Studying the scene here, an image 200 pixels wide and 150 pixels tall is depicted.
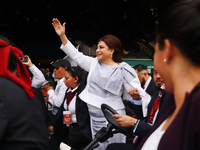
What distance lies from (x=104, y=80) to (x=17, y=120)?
1634 mm

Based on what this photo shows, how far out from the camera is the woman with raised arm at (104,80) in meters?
2.83

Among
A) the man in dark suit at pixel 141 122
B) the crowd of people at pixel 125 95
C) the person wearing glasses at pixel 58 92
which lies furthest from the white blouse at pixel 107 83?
the person wearing glasses at pixel 58 92

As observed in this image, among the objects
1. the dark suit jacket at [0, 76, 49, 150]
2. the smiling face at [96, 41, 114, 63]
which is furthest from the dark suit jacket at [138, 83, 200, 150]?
the smiling face at [96, 41, 114, 63]

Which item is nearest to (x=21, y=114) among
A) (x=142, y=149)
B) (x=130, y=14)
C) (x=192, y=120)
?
(x=142, y=149)

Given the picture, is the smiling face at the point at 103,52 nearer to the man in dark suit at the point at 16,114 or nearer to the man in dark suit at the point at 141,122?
the man in dark suit at the point at 141,122

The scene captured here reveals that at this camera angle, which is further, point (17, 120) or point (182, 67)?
point (17, 120)

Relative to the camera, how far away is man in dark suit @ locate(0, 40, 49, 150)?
4.18ft

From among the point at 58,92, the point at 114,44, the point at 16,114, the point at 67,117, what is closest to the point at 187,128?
the point at 16,114

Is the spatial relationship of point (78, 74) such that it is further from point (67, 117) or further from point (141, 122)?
point (141, 122)

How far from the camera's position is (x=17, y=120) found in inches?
52.1

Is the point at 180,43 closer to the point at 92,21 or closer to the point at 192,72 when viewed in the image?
the point at 192,72

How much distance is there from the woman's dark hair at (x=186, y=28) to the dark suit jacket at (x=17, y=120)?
3.38 ft

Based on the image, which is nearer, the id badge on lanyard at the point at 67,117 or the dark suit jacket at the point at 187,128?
the dark suit jacket at the point at 187,128

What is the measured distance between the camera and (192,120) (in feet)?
2.20
